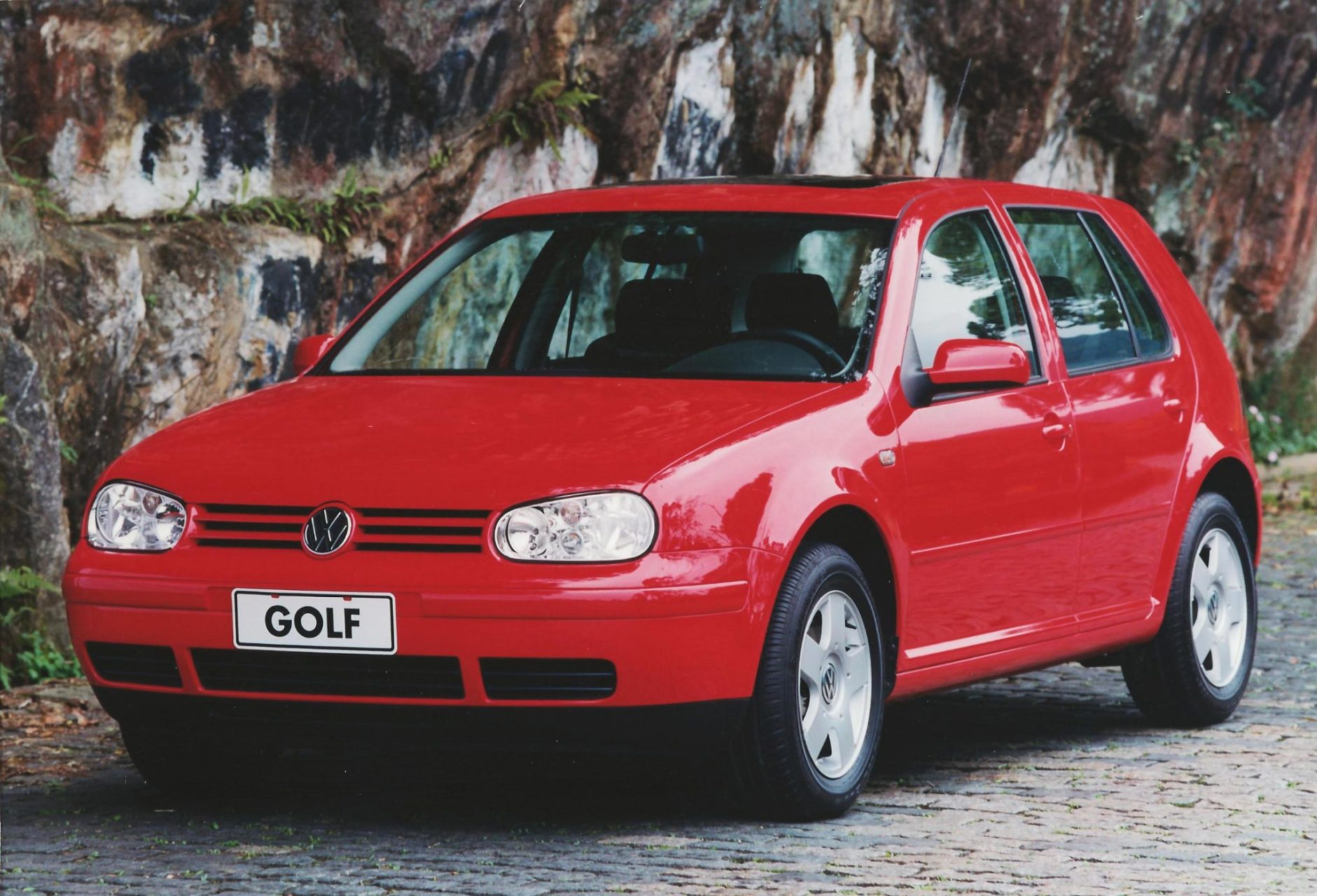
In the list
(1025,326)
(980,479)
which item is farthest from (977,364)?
(1025,326)

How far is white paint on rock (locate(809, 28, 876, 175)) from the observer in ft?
47.3

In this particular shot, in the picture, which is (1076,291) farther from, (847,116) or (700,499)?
(847,116)

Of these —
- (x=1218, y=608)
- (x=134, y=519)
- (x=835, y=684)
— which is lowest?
(x=1218, y=608)

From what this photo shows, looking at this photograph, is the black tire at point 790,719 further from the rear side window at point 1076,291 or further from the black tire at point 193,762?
the rear side window at point 1076,291

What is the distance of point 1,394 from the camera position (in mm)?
8742

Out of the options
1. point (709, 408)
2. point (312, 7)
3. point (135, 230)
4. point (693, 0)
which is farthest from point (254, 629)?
point (693, 0)

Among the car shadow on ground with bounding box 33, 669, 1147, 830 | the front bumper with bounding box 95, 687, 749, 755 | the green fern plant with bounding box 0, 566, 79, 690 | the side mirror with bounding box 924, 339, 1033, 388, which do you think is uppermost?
the side mirror with bounding box 924, 339, 1033, 388

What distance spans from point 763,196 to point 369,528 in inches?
81.3

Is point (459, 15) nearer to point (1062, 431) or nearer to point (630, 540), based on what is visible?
point (1062, 431)

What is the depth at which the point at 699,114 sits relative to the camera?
1341 centimetres

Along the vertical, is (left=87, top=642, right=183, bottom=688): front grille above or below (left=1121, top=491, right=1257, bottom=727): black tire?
above

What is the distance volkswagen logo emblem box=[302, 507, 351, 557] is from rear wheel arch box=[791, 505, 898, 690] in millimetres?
1205

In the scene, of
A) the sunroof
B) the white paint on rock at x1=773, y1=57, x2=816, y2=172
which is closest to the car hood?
the sunroof

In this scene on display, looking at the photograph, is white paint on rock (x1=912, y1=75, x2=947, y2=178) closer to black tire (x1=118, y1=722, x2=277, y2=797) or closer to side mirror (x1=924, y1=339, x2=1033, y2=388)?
side mirror (x1=924, y1=339, x2=1033, y2=388)
